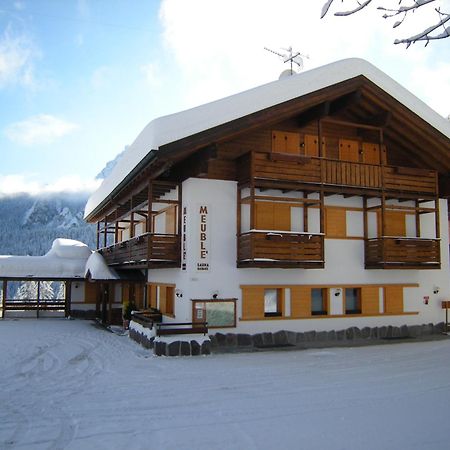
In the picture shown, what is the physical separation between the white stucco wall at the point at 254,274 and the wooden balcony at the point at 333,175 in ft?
3.15

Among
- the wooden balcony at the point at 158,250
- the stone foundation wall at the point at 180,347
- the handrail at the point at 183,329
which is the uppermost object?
the wooden balcony at the point at 158,250

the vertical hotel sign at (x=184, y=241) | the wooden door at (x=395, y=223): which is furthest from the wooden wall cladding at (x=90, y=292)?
the wooden door at (x=395, y=223)

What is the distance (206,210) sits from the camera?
15.5m

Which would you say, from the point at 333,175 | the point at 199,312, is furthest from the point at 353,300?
the point at 199,312

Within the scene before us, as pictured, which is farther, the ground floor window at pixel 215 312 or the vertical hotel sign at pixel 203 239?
the vertical hotel sign at pixel 203 239

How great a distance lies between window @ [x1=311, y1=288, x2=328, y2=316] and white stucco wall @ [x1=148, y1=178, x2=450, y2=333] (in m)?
0.28

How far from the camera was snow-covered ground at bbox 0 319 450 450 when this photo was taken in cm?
668

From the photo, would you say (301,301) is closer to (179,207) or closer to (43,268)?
(179,207)

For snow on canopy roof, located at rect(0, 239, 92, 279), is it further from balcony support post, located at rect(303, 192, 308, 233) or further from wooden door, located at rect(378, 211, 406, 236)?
wooden door, located at rect(378, 211, 406, 236)

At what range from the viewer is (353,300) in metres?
17.5

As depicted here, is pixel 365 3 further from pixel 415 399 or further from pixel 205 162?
pixel 205 162

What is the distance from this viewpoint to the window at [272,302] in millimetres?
16094

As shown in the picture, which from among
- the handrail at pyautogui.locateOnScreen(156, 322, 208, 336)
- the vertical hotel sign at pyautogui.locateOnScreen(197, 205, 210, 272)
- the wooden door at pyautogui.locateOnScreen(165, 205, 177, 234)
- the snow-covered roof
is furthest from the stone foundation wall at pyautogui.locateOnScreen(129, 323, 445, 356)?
the snow-covered roof

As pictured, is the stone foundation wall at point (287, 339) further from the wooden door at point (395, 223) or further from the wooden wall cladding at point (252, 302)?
the wooden door at point (395, 223)
